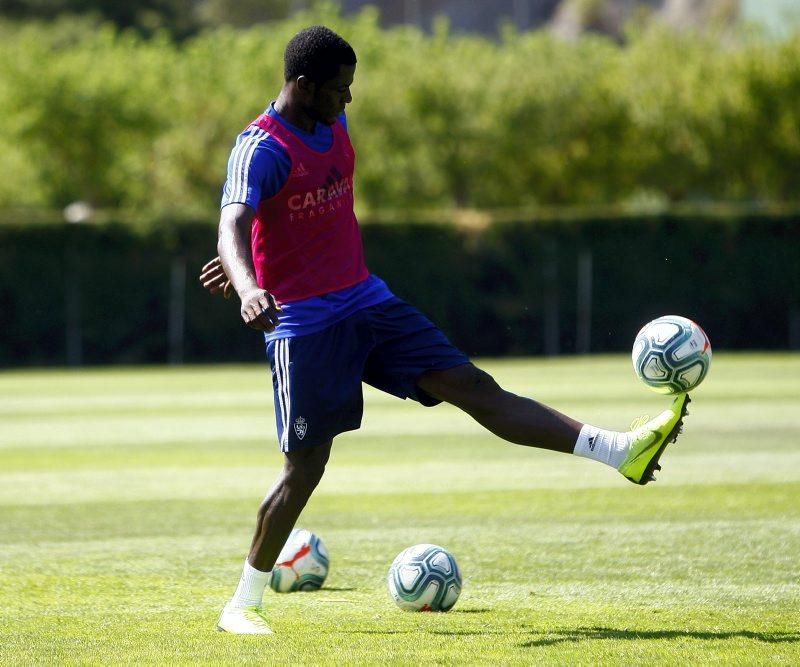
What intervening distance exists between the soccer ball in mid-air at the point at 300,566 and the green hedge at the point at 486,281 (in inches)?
953

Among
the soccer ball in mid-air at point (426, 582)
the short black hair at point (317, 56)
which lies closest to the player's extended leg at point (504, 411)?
the soccer ball in mid-air at point (426, 582)

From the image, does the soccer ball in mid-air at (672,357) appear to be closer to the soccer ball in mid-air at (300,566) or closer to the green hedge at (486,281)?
the soccer ball in mid-air at (300,566)

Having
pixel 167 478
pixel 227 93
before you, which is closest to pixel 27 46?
pixel 227 93

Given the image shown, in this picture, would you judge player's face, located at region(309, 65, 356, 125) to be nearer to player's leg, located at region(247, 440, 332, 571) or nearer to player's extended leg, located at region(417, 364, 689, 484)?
player's extended leg, located at region(417, 364, 689, 484)

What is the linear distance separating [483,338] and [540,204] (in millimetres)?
12833

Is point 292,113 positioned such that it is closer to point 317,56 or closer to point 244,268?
point 317,56

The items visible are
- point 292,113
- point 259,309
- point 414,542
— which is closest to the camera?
point 259,309

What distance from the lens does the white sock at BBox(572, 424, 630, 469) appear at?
5852 mm

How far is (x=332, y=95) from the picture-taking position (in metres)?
5.81

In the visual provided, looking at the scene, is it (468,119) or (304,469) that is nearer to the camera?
(304,469)

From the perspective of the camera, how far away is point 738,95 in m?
39.2

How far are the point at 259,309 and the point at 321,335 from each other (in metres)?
0.70

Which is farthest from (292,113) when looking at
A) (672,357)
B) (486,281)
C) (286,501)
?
(486,281)

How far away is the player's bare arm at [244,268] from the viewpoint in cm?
523
